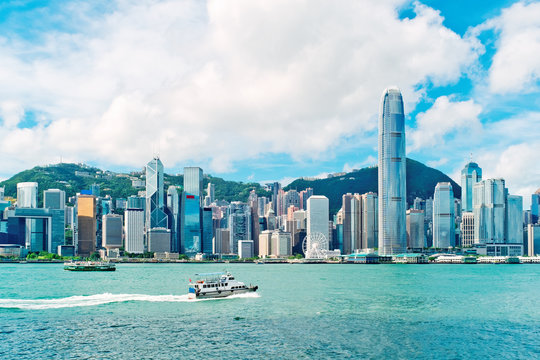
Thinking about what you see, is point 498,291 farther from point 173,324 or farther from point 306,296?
point 173,324

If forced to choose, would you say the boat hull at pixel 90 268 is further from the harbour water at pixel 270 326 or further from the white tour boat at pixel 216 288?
the white tour boat at pixel 216 288

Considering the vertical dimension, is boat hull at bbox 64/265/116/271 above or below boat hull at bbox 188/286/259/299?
below

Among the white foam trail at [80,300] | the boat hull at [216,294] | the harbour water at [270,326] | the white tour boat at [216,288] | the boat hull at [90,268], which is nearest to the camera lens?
the harbour water at [270,326]

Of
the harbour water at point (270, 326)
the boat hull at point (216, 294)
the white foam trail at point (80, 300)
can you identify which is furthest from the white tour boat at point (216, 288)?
the harbour water at point (270, 326)

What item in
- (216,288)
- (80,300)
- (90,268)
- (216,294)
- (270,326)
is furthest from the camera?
(90,268)

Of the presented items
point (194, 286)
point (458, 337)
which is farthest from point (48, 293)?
point (458, 337)

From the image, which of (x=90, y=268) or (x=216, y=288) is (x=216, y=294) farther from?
(x=90, y=268)

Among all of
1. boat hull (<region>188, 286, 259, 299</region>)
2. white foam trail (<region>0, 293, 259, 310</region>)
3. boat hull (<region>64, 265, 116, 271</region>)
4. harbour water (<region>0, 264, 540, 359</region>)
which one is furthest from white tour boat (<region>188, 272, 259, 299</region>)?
boat hull (<region>64, 265, 116, 271</region>)

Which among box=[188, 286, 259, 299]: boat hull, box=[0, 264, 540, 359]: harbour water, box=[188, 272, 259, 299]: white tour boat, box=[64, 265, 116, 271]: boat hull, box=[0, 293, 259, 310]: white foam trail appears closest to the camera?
box=[0, 264, 540, 359]: harbour water

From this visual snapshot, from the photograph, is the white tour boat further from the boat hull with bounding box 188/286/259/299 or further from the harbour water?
the harbour water

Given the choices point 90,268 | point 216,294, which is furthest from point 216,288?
point 90,268

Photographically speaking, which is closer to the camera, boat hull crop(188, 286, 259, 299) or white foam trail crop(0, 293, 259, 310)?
white foam trail crop(0, 293, 259, 310)
